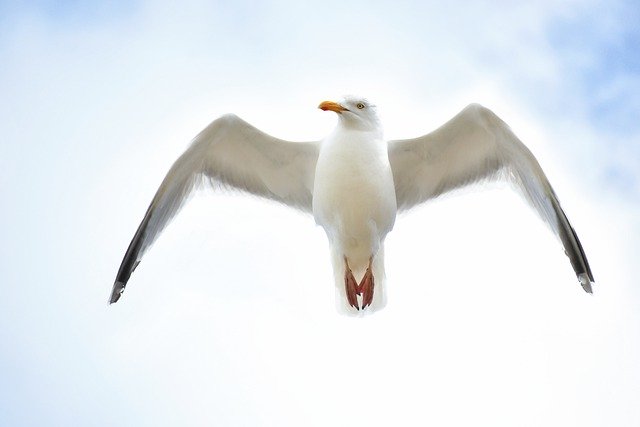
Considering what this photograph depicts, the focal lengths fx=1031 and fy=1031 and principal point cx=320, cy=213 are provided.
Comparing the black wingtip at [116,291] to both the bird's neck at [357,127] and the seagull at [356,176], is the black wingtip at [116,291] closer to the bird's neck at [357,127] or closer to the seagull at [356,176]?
the seagull at [356,176]

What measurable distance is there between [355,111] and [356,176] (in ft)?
1.79

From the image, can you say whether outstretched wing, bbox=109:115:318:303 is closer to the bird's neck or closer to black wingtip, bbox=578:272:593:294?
the bird's neck

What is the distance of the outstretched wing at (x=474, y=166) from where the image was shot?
329 inches

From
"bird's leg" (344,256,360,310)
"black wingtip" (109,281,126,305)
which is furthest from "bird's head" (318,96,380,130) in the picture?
"black wingtip" (109,281,126,305)

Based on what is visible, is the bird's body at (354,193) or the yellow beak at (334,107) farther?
the yellow beak at (334,107)

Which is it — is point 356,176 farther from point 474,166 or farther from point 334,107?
point 474,166

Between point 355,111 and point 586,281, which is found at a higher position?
point 355,111

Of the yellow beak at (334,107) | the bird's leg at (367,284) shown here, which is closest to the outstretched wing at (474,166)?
the yellow beak at (334,107)

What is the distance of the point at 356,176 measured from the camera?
784cm

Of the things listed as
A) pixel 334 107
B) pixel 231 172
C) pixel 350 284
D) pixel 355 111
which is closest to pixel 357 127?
pixel 355 111

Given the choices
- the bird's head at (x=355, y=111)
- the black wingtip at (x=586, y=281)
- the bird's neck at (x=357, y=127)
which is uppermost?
the bird's head at (x=355, y=111)

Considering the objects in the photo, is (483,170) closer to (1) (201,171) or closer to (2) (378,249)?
(2) (378,249)

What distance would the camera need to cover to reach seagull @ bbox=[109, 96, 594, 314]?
793 centimetres

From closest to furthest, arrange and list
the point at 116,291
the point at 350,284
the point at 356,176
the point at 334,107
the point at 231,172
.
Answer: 1. the point at 356,176
2. the point at 334,107
3. the point at 350,284
4. the point at 116,291
5. the point at 231,172
